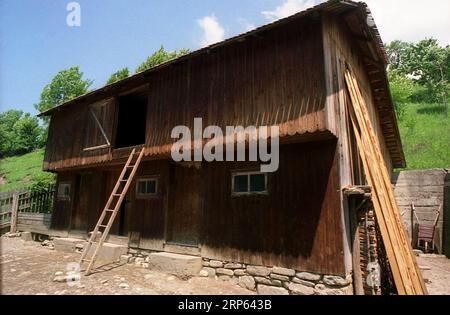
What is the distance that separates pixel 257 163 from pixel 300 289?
3179mm

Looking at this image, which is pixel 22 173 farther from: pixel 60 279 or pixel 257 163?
pixel 257 163

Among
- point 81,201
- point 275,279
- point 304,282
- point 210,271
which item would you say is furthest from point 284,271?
point 81,201

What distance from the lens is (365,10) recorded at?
679 centimetres

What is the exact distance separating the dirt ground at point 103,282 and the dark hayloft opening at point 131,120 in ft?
17.5

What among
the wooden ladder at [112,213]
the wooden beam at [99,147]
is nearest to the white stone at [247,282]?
the wooden ladder at [112,213]

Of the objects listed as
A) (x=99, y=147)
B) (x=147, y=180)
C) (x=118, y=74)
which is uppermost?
(x=118, y=74)

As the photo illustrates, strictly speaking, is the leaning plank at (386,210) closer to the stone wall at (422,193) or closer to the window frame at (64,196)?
the stone wall at (422,193)

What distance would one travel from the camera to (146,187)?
408 inches

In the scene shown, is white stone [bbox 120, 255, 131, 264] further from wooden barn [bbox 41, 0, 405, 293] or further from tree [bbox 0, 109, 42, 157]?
tree [bbox 0, 109, 42, 157]

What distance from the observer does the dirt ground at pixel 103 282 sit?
20.9ft

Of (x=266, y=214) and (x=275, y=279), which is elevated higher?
(x=266, y=214)
